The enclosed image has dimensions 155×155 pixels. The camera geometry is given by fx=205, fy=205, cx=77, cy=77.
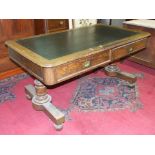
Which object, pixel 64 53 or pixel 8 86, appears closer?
pixel 64 53

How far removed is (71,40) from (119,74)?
Answer: 90 centimetres

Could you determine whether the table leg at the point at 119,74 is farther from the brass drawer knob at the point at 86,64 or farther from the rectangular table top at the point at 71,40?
the brass drawer knob at the point at 86,64

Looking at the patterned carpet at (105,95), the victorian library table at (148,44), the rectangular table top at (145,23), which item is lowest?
the patterned carpet at (105,95)

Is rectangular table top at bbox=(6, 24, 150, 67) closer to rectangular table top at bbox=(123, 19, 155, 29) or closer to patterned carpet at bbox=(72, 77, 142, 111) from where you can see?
rectangular table top at bbox=(123, 19, 155, 29)

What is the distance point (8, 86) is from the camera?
246 cm

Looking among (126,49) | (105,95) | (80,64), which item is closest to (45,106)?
(80,64)

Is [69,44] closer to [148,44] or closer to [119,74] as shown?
[119,74]

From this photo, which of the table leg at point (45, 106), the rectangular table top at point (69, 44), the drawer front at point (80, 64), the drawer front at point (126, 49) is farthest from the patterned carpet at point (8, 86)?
the drawer front at point (126, 49)

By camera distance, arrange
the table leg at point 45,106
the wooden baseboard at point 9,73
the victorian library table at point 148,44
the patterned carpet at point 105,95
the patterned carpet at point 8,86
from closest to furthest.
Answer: the table leg at point 45,106, the patterned carpet at point 105,95, the patterned carpet at point 8,86, the victorian library table at point 148,44, the wooden baseboard at point 9,73

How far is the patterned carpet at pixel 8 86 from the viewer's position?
2.25 metres

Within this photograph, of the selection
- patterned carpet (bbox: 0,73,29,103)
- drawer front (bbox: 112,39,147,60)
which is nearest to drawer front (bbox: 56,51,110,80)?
drawer front (bbox: 112,39,147,60)


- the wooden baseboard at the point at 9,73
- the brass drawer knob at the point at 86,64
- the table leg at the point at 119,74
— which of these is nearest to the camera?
the brass drawer knob at the point at 86,64

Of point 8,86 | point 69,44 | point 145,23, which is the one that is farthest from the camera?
point 145,23
